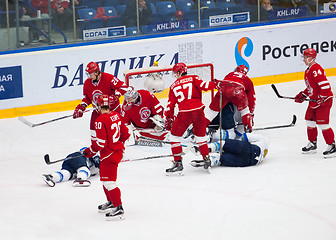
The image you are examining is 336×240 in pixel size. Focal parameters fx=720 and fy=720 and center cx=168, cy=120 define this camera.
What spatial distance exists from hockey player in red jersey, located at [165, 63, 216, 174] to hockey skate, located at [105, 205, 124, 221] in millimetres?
1316

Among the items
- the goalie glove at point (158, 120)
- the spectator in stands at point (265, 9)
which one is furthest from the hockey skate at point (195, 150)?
the spectator in stands at point (265, 9)

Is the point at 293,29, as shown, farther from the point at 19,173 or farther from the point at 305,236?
the point at 305,236

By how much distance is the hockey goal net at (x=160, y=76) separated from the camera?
8008mm

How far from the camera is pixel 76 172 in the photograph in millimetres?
6441

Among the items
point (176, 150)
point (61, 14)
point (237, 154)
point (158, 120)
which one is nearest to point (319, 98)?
point (237, 154)

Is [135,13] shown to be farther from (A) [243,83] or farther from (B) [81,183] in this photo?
(B) [81,183]

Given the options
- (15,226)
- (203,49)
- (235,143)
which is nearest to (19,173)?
(15,226)

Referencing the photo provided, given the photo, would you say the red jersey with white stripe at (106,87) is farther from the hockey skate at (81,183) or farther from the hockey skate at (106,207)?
the hockey skate at (106,207)

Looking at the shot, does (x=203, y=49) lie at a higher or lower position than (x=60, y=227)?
higher

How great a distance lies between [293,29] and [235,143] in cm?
451

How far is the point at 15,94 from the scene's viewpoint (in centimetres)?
891

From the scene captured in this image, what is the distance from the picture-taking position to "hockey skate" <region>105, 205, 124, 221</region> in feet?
17.3

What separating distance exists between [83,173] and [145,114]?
1.42 metres

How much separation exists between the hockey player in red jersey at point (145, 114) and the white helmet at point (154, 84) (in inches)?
14.6
